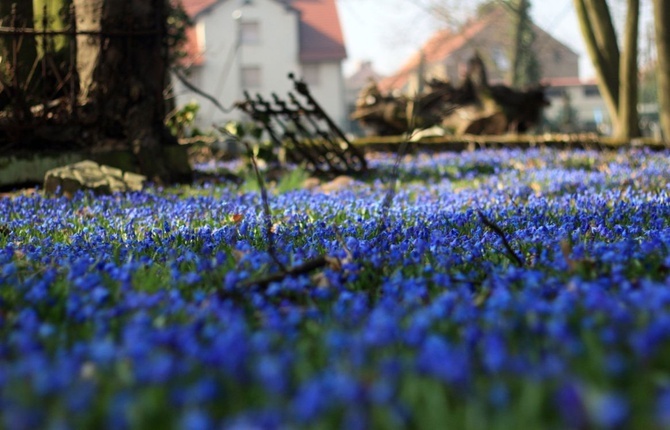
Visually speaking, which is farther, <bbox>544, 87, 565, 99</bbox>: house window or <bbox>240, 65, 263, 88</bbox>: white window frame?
<bbox>544, 87, 565, 99</bbox>: house window

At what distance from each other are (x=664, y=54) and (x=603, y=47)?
1936 millimetres

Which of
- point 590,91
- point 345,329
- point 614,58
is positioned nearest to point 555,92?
point 590,91

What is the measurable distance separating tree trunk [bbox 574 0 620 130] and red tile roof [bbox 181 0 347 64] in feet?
100

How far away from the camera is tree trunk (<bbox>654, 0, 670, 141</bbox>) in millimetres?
13133

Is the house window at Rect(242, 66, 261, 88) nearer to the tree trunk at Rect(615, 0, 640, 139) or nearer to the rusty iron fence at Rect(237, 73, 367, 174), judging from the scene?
the tree trunk at Rect(615, 0, 640, 139)

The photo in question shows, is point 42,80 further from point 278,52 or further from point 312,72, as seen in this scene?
point 312,72

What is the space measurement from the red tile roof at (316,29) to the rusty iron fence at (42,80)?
37.0 meters

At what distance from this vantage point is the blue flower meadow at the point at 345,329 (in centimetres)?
144

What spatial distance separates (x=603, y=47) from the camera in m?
15.1

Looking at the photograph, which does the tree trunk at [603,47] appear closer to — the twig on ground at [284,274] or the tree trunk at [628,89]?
the tree trunk at [628,89]

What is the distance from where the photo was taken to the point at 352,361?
5.68 ft

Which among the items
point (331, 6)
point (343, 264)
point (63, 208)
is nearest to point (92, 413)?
point (343, 264)

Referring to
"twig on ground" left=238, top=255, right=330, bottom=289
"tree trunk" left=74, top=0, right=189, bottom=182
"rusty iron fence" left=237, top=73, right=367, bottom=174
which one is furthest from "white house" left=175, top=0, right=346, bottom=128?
"twig on ground" left=238, top=255, right=330, bottom=289

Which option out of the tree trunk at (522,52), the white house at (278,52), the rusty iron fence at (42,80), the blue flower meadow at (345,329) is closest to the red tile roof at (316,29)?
the white house at (278,52)
